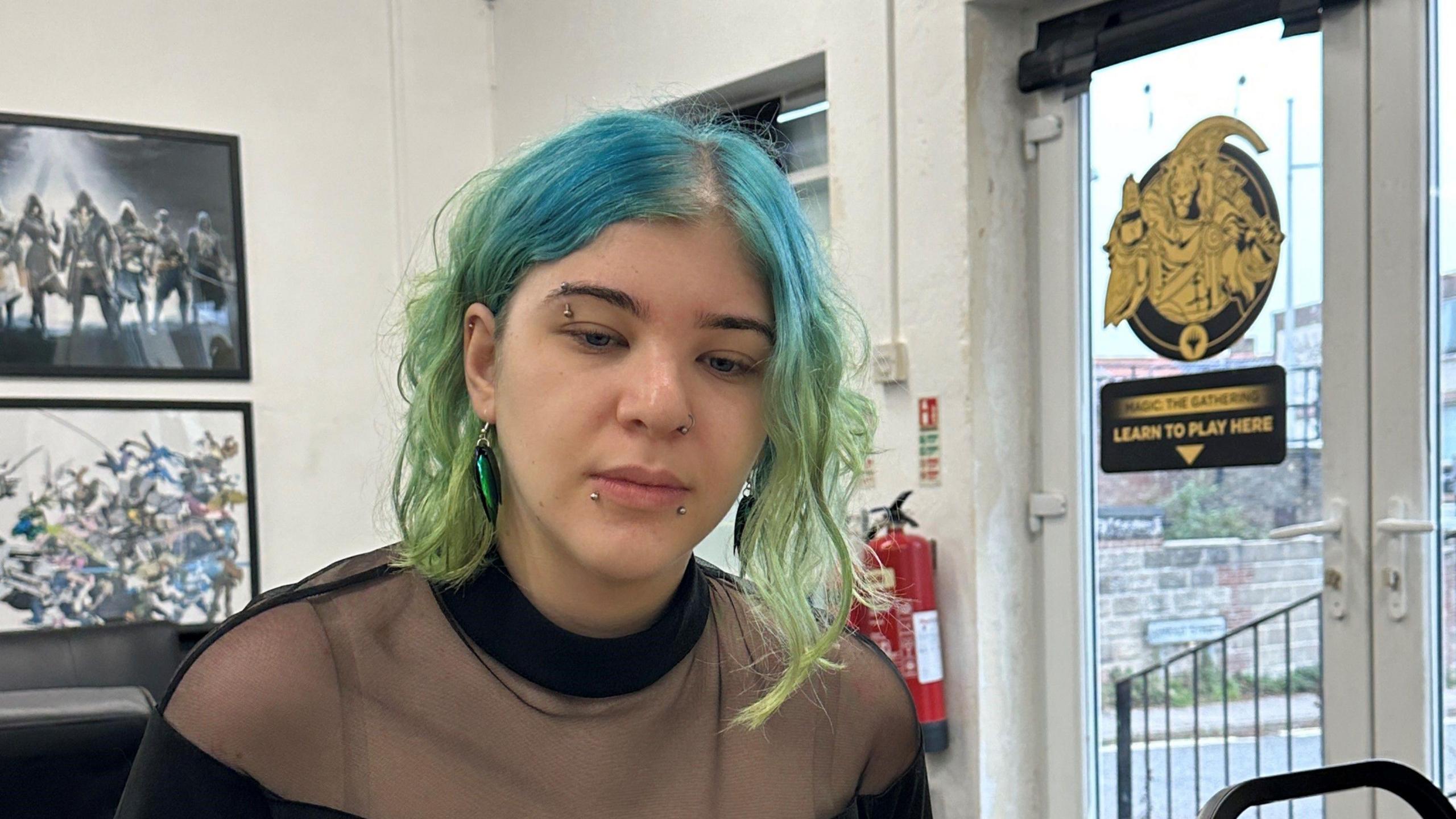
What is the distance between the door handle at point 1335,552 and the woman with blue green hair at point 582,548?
186cm

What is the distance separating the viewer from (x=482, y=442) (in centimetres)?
113

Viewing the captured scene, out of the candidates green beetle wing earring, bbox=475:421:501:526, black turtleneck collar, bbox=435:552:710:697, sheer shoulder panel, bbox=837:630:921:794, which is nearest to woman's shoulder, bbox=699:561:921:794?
sheer shoulder panel, bbox=837:630:921:794

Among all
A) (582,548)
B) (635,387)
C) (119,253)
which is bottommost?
(582,548)

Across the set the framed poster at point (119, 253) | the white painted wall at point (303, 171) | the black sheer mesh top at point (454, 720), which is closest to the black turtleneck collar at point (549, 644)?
the black sheer mesh top at point (454, 720)

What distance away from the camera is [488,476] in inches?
44.2

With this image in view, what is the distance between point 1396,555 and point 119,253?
3970 millimetres

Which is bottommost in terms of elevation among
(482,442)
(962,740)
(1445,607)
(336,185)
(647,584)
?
(962,740)

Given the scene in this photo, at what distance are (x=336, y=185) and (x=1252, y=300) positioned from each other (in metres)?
3.35

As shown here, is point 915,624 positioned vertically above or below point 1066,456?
below

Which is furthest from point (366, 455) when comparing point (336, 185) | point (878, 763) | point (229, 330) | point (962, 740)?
point (878, 763)

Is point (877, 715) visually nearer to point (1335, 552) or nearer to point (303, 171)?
point (1335, 552)

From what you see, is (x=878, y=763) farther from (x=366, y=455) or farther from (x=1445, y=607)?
(x=366, y=455)

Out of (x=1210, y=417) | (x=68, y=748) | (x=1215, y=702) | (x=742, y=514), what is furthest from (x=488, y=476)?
(x=1215, y=702)

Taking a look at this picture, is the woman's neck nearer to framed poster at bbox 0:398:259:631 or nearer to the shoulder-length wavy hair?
the shoulder-length wavy hair
